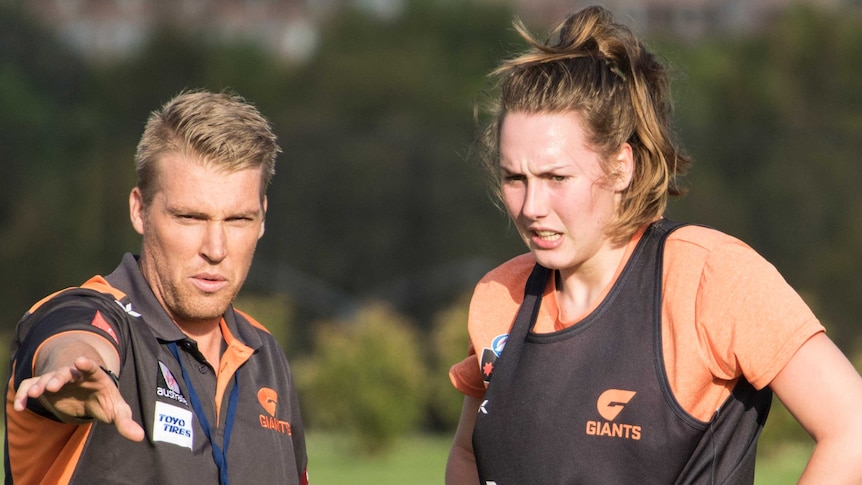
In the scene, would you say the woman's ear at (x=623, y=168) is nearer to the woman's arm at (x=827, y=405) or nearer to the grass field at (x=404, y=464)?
the woman's arm at (x=827, y=405)

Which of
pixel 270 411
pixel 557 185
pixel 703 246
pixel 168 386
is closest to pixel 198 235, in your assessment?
pixel 168 386

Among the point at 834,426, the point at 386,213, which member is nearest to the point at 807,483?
the point at 834,426

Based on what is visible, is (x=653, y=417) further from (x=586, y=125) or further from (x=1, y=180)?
(x=1, y=180)

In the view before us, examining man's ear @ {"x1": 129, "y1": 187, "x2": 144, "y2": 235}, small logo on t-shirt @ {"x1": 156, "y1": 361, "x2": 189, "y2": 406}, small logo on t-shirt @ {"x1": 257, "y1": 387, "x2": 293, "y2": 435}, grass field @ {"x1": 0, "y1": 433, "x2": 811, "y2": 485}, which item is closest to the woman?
small logo on t-shirt @ {"x1": 257, "y1": 387, "x2": 293, "y2": 435}

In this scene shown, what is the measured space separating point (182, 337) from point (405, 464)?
300 inches

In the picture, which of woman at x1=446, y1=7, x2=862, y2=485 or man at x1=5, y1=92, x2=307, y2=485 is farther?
man at x1=5, y1=92, x2=307, y2=485

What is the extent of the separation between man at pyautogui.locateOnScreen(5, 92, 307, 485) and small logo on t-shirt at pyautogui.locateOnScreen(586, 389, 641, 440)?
3.29 feet

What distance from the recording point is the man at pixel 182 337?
124 inches

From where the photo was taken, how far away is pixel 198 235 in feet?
11.5

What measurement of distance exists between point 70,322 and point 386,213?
36.8ft

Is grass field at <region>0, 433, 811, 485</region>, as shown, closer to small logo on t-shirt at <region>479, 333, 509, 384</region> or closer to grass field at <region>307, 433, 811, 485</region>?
grass field at <region>307, 433, 811, 485</region>

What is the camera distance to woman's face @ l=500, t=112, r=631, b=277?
3.17m

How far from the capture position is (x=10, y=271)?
14477 millimetres

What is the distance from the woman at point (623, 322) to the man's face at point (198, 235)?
28.7 inches
